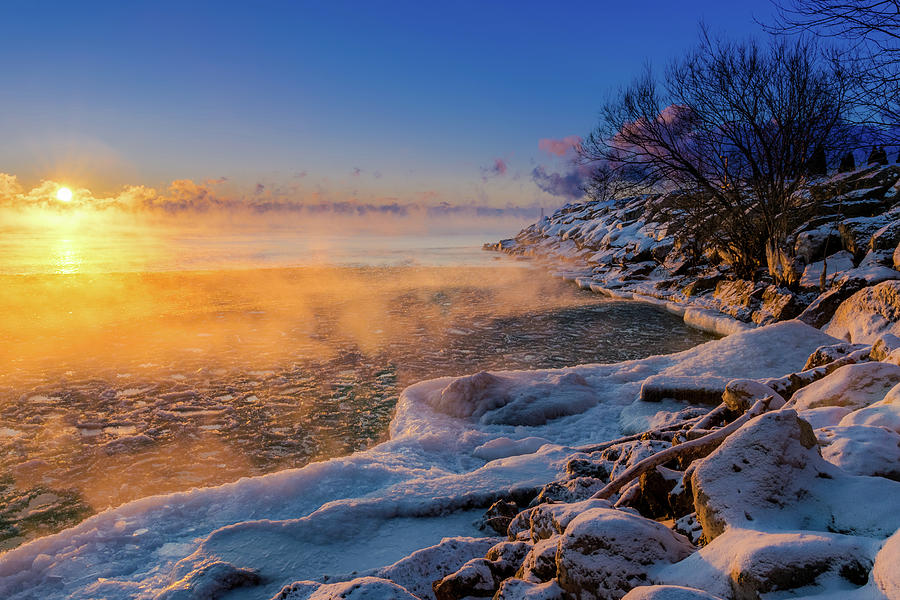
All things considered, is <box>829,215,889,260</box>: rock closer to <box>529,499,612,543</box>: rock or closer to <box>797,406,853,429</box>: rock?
<box>797,406,853,429</box>: rock

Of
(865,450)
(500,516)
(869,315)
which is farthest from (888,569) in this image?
(869,315)

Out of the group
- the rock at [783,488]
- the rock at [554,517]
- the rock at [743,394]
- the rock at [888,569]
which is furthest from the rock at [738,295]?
the rock at [888,569]

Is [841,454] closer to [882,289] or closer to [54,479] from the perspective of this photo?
[54,479]

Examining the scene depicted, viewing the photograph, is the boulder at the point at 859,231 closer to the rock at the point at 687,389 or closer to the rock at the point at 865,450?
the rock at the point at 687,389

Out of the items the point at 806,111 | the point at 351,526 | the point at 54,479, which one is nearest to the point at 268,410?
the point at 54,479

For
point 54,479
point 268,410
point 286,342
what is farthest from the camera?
point 286,342

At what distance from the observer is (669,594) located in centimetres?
186

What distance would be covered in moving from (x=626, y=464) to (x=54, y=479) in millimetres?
5733

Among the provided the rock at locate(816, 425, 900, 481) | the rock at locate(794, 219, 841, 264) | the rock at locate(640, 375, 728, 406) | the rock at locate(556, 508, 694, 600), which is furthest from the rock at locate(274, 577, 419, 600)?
the rock at locate(794, 219, 841, 264)

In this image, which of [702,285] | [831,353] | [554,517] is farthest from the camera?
[702,285]

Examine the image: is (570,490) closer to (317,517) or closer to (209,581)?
(317,517)

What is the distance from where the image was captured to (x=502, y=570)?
2838 millimetres

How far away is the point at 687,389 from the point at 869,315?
438 cm

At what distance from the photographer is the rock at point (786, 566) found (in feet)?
6.40
